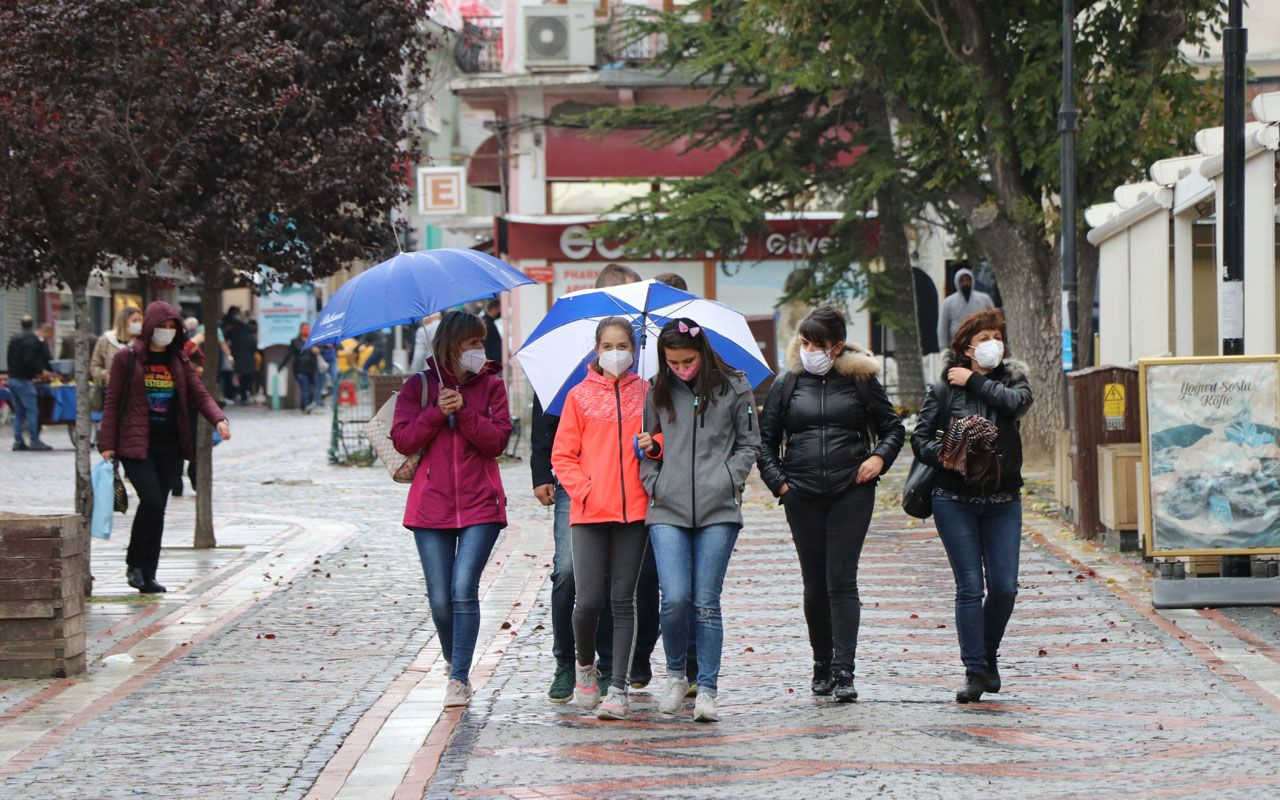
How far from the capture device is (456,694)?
851cm

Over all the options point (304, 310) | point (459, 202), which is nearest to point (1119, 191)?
point (459, 202)

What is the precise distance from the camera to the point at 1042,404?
2098cm

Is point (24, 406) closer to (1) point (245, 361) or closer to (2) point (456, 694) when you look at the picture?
(1) point (245, 361)

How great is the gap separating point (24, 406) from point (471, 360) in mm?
19999

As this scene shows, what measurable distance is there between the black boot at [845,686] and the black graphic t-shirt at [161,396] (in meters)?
5.60

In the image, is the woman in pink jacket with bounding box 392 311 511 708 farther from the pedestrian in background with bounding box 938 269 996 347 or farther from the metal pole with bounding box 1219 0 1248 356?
the pedestrian in background with bounding box 938 269 996 347

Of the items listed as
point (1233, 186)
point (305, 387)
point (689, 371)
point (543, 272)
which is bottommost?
point (689, 371)

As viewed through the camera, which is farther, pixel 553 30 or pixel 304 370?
pixel 304 370

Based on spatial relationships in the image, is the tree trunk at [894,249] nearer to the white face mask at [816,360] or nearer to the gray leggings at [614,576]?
the white face mask at [816,360]

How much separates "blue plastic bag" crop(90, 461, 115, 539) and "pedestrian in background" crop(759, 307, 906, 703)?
533cm

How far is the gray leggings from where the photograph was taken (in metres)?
8.18

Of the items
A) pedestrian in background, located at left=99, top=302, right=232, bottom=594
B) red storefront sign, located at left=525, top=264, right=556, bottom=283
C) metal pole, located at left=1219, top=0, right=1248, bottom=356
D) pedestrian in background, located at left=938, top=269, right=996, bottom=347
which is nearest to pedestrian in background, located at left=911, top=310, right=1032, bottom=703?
metal pole, located at left=1219, top=0, right=1248, bottom=356

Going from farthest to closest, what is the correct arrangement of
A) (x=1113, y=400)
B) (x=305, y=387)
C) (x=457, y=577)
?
1. (x=305, y=387)
2. (x=1113, y=400)
3. (x=457, y=577)

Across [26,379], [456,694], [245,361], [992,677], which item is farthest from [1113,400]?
[245,361]
